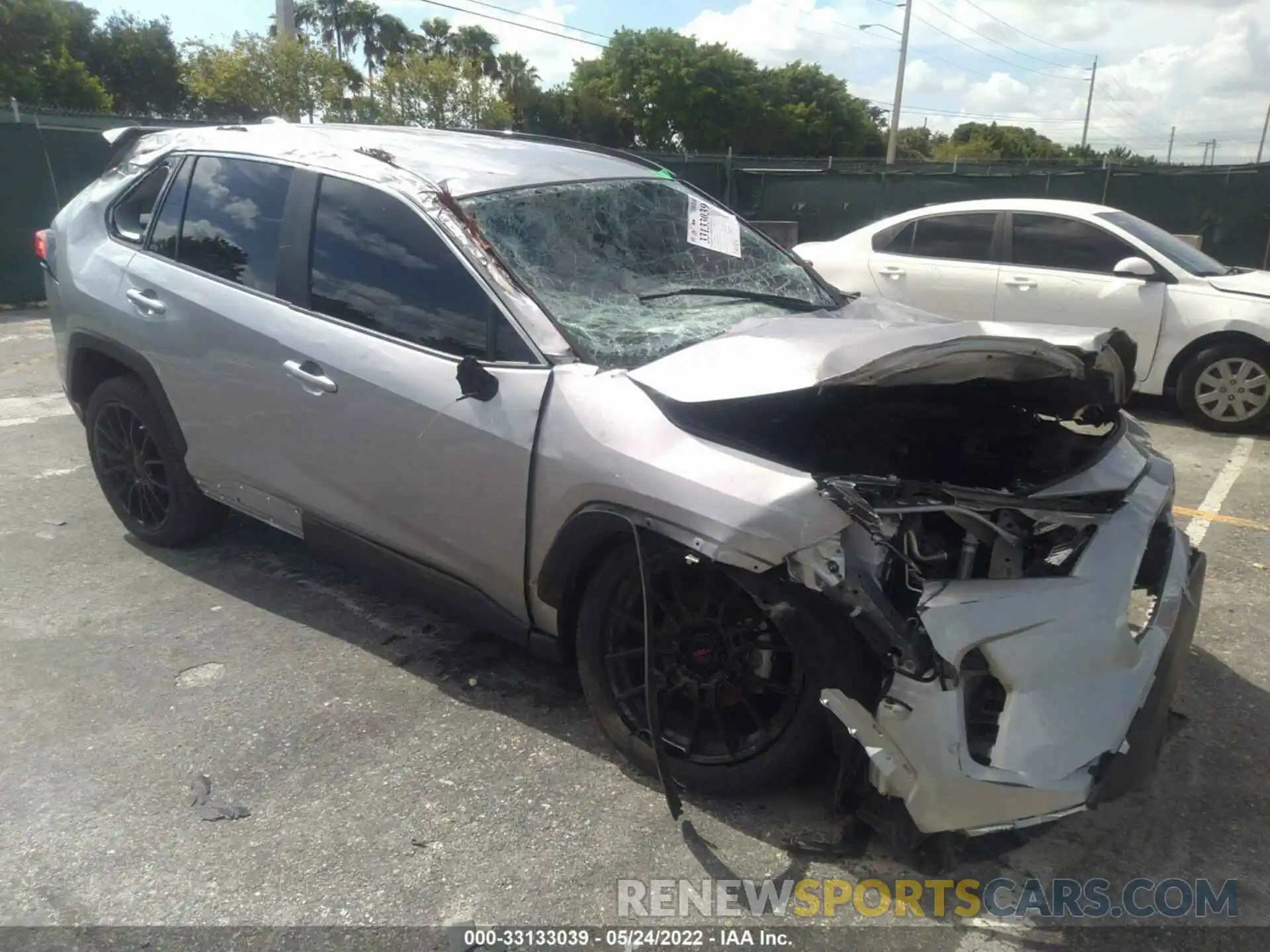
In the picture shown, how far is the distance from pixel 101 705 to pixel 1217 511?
5.41 metres

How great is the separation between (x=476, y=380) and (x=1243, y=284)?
21.6 feet

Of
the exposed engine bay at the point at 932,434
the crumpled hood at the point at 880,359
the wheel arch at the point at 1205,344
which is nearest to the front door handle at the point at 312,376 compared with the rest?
the crumpled hood at the point at 880,359

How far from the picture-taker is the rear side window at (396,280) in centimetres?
303

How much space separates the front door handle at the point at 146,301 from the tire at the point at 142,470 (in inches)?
14.1

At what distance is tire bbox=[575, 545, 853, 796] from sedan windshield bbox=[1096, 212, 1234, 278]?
6.33 m

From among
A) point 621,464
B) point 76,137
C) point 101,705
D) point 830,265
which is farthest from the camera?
point 76,137

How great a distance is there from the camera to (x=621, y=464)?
2.62 metres

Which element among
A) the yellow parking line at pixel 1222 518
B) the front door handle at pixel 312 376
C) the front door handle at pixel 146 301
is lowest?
the yellow parking line at pixel 1222 518

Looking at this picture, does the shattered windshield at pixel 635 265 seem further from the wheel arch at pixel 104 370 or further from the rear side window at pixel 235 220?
the wheel arch at pixel 104 370

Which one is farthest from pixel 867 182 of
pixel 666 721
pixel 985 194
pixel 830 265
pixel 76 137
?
pixel 666 721

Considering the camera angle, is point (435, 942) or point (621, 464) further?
point (621, 464)

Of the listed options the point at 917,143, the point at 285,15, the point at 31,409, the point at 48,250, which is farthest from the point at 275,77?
the point at 917,143

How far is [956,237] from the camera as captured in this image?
26.7 ft

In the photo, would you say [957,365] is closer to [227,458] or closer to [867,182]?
[227,458]
